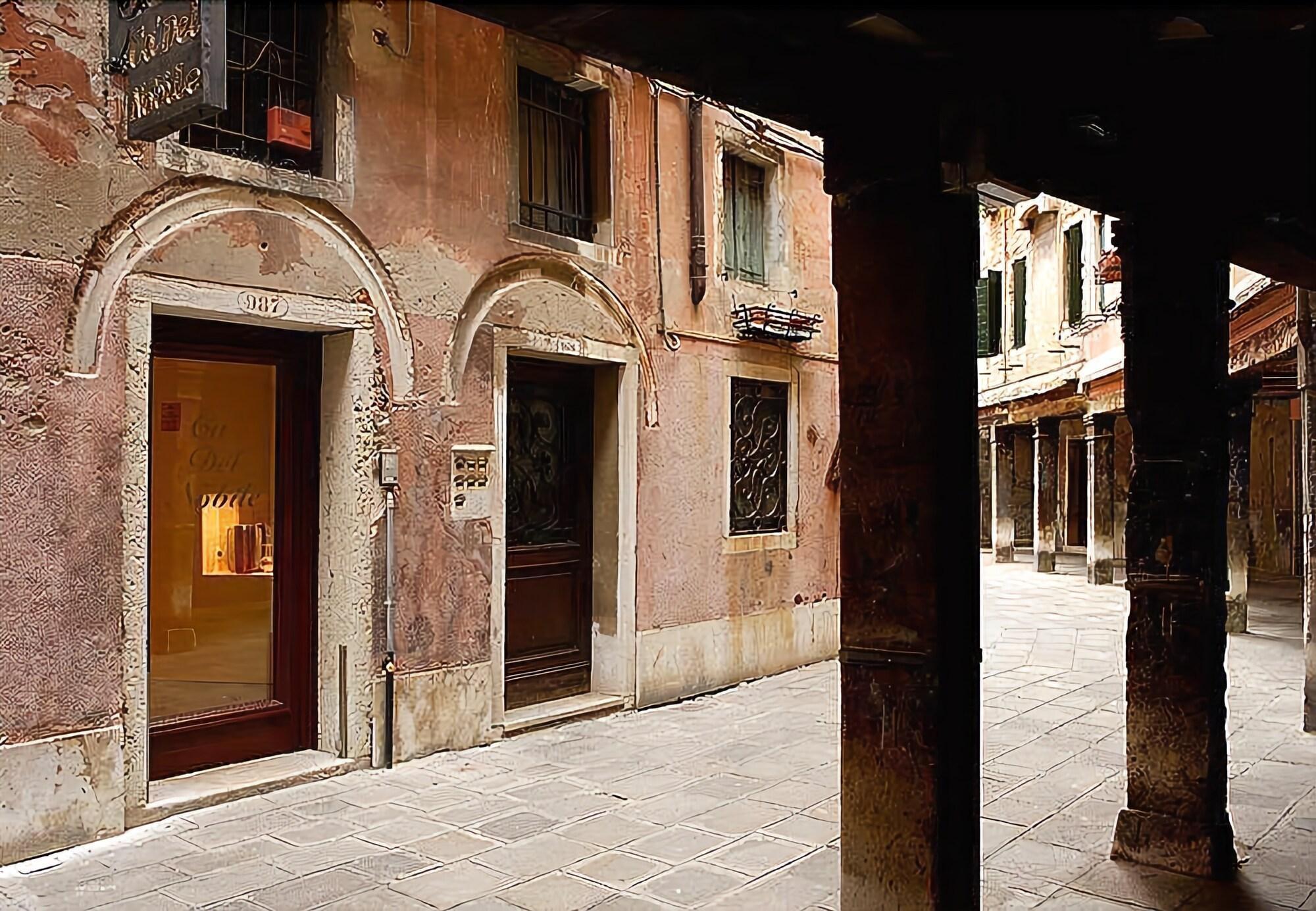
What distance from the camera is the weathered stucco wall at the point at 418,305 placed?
447cm

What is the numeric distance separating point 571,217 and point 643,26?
4.96 m

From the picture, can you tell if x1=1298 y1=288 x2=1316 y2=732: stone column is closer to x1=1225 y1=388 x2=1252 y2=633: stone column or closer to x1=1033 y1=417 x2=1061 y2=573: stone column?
x1=1225 y1=388 x2=1252 y2=633: stone column

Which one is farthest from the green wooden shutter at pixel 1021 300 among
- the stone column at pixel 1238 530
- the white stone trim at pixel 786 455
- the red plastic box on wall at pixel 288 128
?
the red plastic box on wall at pixel 288 128

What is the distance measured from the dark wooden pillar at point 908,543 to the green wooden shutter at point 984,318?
18498 mm

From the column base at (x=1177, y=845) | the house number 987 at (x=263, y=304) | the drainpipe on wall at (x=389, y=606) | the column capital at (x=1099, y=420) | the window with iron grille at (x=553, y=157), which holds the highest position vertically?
the window with iron grille at (x=553, y=157)

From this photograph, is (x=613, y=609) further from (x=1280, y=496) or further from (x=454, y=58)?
(x=1280, y=496)

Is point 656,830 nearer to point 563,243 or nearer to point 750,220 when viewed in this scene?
point 563,243

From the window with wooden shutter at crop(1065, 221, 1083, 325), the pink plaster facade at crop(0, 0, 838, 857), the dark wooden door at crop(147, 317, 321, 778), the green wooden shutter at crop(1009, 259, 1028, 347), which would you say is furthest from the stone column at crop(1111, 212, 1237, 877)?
the green wooden shutter at crop(1009, 259, 1028, 347)

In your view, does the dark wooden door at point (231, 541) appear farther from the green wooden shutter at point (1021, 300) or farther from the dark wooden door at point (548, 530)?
the green wooden shutter at point (1021, 300)

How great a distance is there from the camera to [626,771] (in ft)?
19.2

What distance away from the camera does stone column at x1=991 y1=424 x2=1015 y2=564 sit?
69.3 feet

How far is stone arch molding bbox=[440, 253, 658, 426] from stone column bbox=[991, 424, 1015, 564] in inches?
594

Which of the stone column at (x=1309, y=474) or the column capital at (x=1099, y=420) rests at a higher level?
the column capital at (x=1099, y=420)

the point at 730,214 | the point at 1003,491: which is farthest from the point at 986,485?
the point at 730,214
